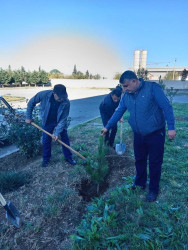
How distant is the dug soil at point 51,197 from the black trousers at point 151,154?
1.78 feet

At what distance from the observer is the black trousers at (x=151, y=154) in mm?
2318

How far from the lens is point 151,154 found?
7.91ft

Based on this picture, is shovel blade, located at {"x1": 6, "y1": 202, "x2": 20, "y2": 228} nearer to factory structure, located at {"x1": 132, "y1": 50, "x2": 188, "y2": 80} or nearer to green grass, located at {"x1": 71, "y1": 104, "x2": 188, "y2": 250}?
green grass, located at {"x1": 71, "y1": 104, "x2": 188, "y2": 250}

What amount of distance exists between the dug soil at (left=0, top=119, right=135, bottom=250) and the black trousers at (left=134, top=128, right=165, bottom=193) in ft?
1.78

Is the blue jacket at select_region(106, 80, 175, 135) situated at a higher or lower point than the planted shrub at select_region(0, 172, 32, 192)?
higher

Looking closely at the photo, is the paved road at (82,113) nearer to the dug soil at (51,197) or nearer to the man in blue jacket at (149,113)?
the dug soil at (51,197)

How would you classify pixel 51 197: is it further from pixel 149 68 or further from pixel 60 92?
pixel 149 68

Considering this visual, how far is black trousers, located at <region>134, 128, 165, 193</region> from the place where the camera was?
7.61ft

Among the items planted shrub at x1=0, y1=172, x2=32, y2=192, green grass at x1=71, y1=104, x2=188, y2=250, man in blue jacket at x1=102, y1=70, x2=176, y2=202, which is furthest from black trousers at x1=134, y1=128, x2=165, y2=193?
planted shrub at x1=0, y1=172, x2=32, y2=192

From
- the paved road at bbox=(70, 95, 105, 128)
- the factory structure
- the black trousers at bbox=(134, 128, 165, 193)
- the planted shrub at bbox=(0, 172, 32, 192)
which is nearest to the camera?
the black trousers at bbox=(134, 128, 165, 193)

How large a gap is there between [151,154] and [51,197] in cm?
158

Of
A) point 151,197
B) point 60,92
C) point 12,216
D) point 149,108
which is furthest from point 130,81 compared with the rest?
point 12,216

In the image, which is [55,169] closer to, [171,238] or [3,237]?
[3,237]

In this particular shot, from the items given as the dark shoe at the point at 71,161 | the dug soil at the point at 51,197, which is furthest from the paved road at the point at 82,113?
the dug soil at the point at 51,197
